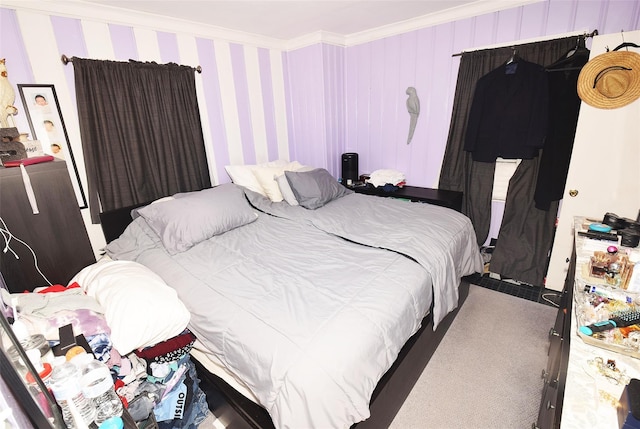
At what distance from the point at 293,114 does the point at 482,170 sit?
7.38 feet

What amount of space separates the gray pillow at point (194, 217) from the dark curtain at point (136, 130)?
1.24ft

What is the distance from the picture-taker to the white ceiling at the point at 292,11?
2273 mm

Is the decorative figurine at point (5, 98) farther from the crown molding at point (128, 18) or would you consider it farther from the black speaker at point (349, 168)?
the black speaker at point (349, 168)

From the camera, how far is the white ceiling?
89.5 inches

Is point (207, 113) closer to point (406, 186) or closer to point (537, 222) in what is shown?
point (406, 186)

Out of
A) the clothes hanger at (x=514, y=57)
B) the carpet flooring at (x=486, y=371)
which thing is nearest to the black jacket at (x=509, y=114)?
the clothes hanger at (x=514, y=57)

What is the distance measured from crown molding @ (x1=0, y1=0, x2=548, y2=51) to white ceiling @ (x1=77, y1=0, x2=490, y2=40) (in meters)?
0.03

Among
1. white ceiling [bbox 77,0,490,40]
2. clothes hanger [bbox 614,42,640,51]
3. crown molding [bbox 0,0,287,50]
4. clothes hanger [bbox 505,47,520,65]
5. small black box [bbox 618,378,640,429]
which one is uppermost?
white ceiling [bbox 77,0,490,40]

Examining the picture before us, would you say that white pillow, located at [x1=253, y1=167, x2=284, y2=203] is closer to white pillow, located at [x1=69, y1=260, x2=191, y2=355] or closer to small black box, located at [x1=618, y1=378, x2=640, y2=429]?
white pillow, located at [x1=69, y1=260, x2=191, y2=355]

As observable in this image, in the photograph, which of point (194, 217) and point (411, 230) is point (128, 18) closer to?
point (194, 217)

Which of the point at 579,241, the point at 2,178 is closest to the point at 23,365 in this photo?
the point at 2,178

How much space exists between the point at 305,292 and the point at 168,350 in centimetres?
73

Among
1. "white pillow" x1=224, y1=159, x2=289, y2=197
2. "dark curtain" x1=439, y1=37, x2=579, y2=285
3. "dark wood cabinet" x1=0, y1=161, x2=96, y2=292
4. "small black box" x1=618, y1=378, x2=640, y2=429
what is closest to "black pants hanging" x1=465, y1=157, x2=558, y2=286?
"dark curtain" x1=439, y1=37, x2=579, y2=285

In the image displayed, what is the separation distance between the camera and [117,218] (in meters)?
2.36
